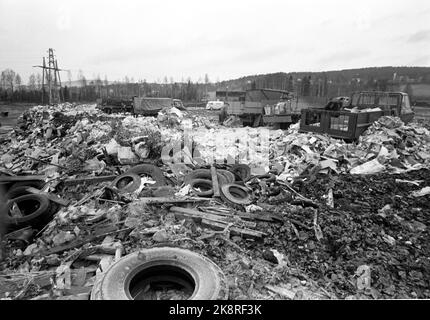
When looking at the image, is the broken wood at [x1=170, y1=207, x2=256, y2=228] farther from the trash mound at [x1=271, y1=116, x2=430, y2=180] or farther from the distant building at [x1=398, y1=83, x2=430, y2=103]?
the distant building at [x1=398, y1=83, x2=430, y2=103]

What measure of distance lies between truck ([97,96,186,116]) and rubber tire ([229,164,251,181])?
14.5 metres

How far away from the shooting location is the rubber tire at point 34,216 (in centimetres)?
521

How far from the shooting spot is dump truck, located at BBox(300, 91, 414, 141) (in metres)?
9.83

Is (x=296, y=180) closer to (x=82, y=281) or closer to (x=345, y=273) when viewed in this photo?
(x=345, y=273)

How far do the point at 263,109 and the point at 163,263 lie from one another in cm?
1478

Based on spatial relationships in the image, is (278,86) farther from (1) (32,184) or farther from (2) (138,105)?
(1) (32,184)

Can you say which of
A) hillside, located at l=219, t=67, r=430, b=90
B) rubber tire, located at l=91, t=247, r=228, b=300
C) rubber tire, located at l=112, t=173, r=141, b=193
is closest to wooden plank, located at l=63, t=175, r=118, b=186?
rubber tire, located at l=112, t=173, r=141, b=193

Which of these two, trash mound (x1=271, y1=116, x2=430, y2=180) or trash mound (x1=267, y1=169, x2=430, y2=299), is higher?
trash mound (x1=271, y1=116, x2=430, y2=180)

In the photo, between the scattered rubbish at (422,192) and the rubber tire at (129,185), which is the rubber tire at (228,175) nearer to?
the rubber tire at (129,185)

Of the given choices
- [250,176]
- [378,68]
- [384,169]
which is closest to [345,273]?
[250,176]

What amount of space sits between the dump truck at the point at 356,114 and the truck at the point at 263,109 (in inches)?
140

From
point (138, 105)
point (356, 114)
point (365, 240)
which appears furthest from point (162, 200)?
point (138, 105)

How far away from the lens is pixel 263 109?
17.1 m
